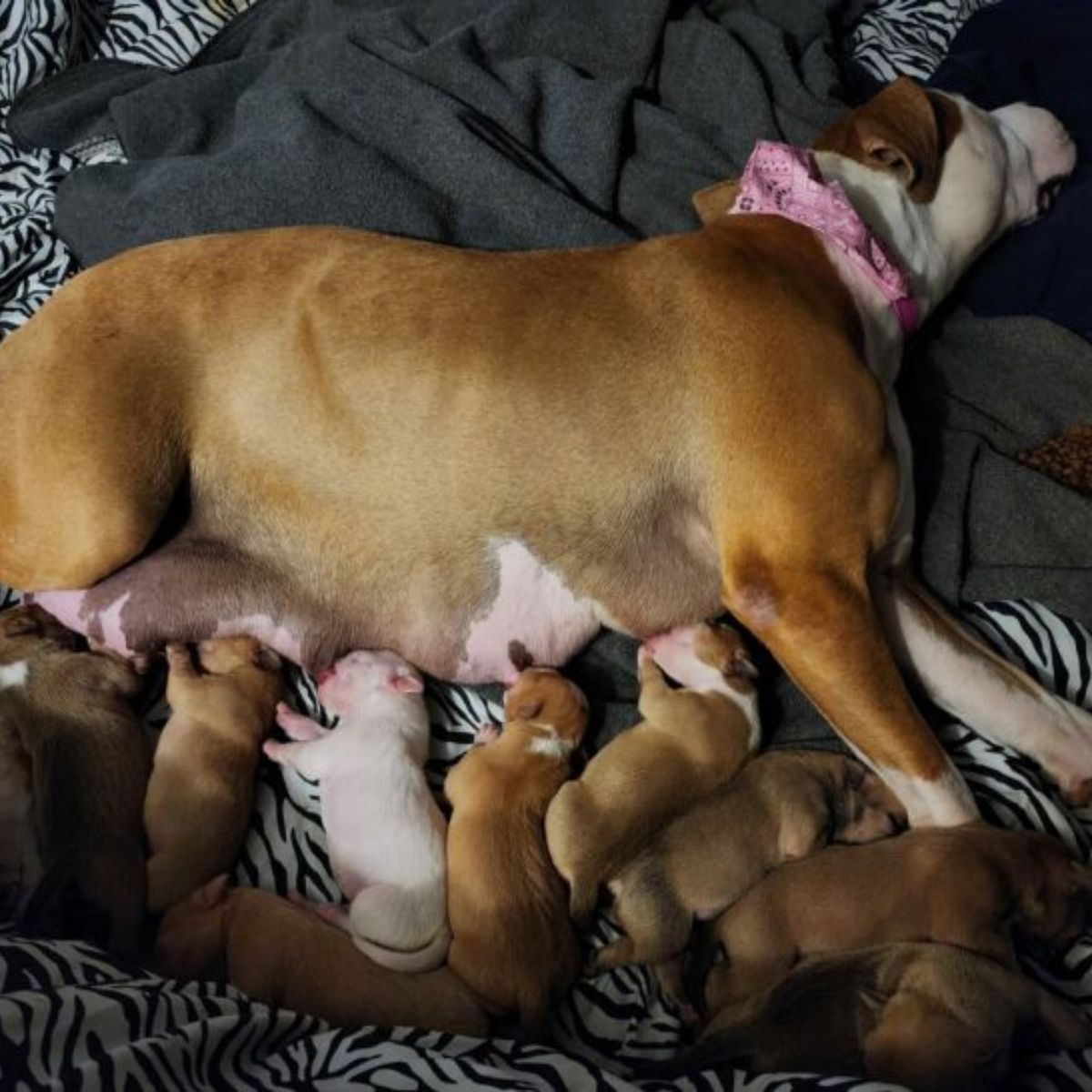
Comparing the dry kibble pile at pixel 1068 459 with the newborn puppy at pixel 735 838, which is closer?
the newborn puppy at pixel 735 838

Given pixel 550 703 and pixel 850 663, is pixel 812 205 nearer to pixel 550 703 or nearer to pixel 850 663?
pixel 850 663

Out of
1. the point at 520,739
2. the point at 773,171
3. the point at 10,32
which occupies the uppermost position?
the point at 10,32

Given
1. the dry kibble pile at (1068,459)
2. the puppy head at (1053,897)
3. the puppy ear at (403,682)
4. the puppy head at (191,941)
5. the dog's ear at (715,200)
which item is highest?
the dog's ear at (715,200)

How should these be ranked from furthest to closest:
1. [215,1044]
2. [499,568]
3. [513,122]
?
[513,122] → [499,568] → [215,1044]

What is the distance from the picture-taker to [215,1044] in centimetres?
159

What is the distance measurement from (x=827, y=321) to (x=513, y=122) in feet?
3.23

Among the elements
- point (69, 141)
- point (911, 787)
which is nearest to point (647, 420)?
point (911, 787)

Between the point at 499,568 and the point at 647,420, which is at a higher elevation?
the point at 647,420

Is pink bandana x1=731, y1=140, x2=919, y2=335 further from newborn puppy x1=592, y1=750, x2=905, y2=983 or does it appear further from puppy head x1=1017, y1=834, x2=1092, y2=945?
puppy head x1=1017, y1=834, x2=1092, y2=945

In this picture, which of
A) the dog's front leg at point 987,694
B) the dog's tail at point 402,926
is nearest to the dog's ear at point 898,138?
the dog's front leg at point 987,694

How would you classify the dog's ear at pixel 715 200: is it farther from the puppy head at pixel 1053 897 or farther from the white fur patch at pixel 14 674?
the white fur patch at pixel 14 674

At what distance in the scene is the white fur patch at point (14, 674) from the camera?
2.13 meters

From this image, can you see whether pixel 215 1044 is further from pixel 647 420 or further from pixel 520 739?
pixel 647 420

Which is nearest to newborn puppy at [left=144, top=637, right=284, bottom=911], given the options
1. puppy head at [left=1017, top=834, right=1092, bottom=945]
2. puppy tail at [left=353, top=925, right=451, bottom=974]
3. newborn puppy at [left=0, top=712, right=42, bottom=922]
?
newborn puppy at [left=0, top=712, right=42, bottom=922]
